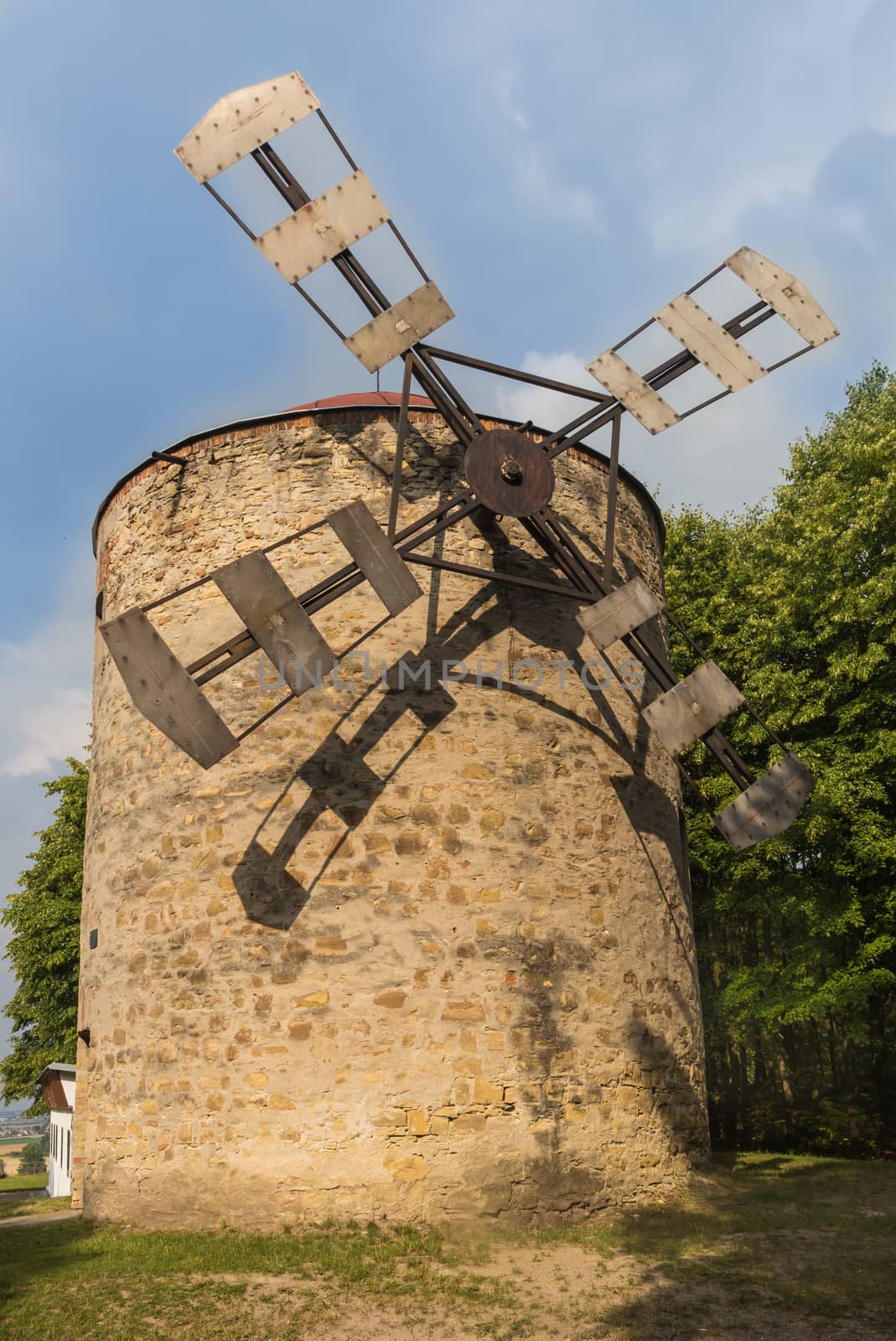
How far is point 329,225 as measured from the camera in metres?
8.95

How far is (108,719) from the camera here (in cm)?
987

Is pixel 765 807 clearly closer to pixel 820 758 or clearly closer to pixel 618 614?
pixel 618 614

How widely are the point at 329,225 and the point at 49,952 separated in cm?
1572

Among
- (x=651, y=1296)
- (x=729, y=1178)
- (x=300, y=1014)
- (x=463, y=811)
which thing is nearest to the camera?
(x=651, y=1296)

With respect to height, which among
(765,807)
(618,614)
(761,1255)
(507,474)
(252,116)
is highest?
(252,116)

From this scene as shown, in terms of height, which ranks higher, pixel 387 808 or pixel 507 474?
pixel 507 474

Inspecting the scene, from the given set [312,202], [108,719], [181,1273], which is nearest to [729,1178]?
[181,1273]

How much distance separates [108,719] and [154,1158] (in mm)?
4046

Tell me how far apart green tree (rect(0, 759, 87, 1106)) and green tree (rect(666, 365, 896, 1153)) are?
39.7ft

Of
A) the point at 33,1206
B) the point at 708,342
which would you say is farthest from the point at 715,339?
the point at 33,1206

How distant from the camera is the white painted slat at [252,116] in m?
8.86

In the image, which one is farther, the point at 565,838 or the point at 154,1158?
the point at 565,838

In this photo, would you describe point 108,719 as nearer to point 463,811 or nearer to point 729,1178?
point 463,811

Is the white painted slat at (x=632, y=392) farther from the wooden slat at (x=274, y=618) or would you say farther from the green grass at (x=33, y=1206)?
the green grass at (x=33, y=1206)
